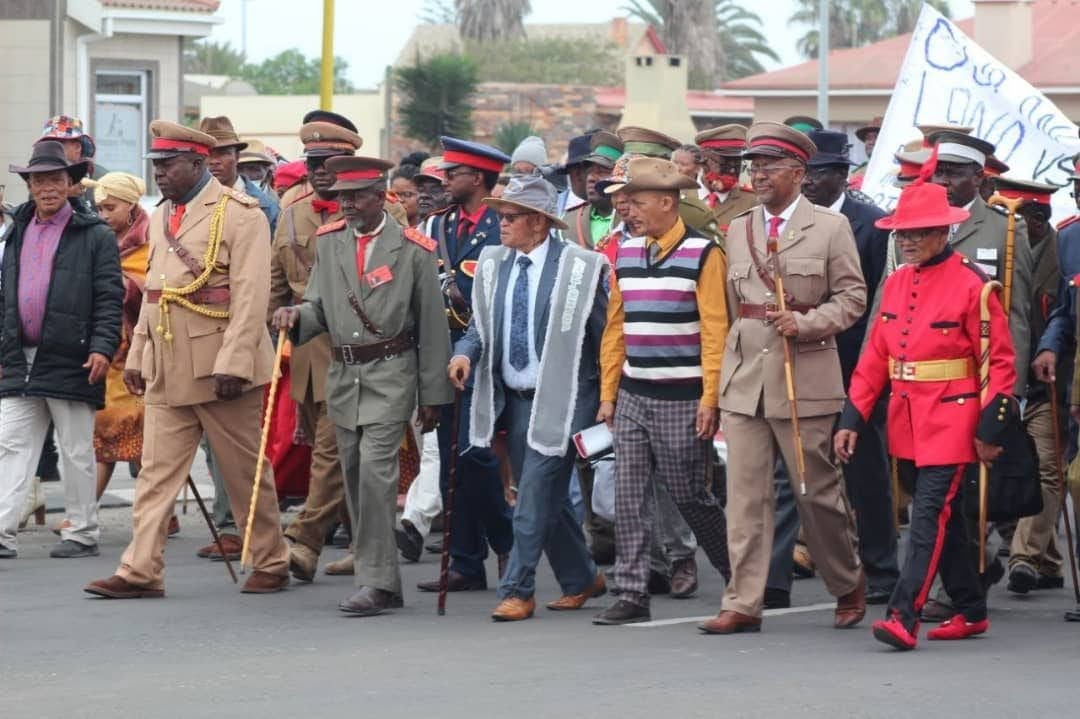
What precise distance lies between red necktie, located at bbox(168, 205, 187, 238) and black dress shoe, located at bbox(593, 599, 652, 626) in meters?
2.82

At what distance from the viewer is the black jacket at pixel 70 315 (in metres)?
12.0

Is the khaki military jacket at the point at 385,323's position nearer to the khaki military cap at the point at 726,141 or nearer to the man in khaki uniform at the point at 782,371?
the man in khaki uniform at the point at 782,371

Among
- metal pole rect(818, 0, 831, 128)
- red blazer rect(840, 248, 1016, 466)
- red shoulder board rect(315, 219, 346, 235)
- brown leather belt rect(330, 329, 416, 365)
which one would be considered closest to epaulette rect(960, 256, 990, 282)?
red blazer rect(840, 248, 1016, 466)

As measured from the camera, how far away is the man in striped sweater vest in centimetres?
975

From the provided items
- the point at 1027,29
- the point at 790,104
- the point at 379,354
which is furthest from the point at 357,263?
the point at 790,104

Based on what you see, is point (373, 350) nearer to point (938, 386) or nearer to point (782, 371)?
point (782, 371)

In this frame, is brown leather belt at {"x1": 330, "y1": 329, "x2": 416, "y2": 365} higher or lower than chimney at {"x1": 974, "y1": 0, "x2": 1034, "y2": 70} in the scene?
lower

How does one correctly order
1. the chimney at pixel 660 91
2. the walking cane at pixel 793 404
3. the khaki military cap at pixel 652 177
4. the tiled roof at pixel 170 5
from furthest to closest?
the chimney at pixel 660 91 → the tiled roof at pixel 170 5 → the khaki military cap at pixel 652 177 → the walking cane at pixel 793 404

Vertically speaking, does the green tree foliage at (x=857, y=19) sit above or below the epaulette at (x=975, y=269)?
above

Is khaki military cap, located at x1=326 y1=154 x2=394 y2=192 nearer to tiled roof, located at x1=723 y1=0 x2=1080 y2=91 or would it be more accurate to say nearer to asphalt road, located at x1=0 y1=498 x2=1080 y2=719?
asphalt road, located at x1=0 y1=498 x2=1080 y2=719

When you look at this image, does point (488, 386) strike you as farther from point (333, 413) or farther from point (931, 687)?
point (931, 687)

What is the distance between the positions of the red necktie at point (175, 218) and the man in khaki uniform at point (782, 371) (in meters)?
2.76

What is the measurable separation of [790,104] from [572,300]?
41.4m

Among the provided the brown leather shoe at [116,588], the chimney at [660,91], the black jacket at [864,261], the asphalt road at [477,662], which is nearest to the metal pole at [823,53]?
the chimney at [660,91]
